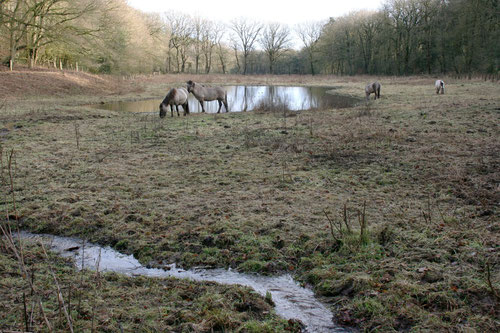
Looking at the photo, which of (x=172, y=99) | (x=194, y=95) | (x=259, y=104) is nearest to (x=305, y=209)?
(x=172, y=99)

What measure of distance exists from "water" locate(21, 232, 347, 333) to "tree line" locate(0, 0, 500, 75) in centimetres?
2524

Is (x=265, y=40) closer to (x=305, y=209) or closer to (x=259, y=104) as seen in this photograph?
(x=259, y=104)

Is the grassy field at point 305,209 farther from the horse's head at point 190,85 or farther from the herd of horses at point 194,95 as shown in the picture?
the horse's head at point 190,85

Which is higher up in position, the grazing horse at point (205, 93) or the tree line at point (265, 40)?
the tree line at point (265, 40)

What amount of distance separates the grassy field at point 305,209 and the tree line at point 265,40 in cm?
2093

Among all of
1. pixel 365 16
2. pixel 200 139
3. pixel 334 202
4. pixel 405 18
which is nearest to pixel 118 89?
pixel 200 139

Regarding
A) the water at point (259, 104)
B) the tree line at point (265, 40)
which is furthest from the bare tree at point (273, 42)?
the water at point (259, 104)

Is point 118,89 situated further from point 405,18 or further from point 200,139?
point 405,18

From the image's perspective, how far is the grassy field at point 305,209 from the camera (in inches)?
124

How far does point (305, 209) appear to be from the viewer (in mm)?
5203

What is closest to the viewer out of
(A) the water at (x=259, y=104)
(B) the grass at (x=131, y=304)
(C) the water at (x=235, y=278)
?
(B) the grass at (x=131, y=304)

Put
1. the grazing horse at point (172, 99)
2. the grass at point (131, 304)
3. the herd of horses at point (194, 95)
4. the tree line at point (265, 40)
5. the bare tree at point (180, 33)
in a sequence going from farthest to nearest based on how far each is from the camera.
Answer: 1. the bare tree at point (180, 33)
2. the tree line at point (265, 40)
3. the herd of horses at point (194, 95)
4. the grazing horse at point (172, 99)
5. the grass at point (131, 304)

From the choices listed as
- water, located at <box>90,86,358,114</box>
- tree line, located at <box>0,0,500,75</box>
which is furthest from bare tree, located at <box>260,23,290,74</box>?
water, located at <box>90,86,358,114</box>

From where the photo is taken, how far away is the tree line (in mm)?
28203
